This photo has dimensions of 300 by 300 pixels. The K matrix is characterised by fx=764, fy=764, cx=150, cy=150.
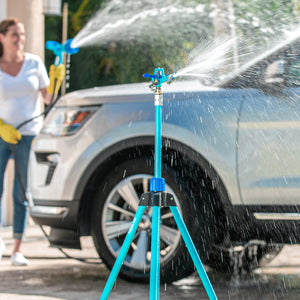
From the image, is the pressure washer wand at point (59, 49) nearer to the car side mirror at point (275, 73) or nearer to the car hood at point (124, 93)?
the car hood at point (124, 93)

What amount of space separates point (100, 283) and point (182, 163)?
100 centimetres

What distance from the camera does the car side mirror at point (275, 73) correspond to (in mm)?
4632

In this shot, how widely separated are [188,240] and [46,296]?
1.60m

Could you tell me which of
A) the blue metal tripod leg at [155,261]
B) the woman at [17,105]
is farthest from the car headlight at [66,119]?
the blue metal tripod leg at [155,261]

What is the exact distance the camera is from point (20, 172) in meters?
5.92

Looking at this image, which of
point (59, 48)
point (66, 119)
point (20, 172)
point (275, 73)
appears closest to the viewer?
point (275, 73)

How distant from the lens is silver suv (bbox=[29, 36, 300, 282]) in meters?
4.58

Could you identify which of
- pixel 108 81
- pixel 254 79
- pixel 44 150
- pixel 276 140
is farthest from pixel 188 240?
pixel 108 81

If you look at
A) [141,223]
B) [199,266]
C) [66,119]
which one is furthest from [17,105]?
[199,266]

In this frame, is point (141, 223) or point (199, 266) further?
point (141, 223)

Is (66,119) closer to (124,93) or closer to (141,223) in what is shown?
(124,93)

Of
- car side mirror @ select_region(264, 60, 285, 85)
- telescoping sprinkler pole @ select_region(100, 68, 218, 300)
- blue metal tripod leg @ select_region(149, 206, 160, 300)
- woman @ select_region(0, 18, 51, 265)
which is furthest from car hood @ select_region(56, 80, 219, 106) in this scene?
blue metal tripod leg @ select_region(149, 206, 160, 300)

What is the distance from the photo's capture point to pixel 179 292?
4.84 metres

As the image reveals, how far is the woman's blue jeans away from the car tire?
3.32 feet
